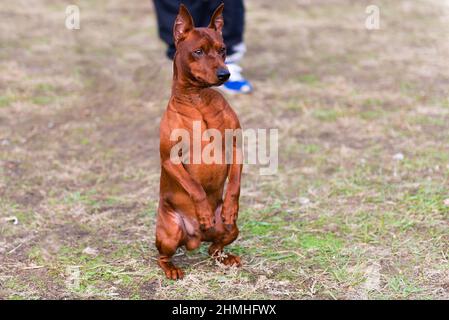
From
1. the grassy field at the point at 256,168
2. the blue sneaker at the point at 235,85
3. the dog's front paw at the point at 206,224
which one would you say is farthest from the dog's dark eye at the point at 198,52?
the blue sneaker at the point at 235,85

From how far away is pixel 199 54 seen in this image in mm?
3379

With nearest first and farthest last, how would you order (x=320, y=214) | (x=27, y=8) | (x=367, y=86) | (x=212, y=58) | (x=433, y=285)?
(x=212, y=58) → (x=433, y=285) → (x=320, y=214) → (x=367, y=86) → (x=27, y=8)

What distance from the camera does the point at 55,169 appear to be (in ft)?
17.3

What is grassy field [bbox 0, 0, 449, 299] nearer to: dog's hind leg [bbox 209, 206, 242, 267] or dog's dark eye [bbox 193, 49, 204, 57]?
dog's hind leg [bbox 209, 206, 242, 267]

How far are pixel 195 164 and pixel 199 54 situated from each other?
1.73 ft

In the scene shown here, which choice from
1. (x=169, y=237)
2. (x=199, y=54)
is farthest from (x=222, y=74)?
(x=169, y=237)

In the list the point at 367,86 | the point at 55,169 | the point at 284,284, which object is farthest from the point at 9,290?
the point at 367,86

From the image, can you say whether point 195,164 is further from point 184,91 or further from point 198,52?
point 198,52

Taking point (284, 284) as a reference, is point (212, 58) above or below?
above

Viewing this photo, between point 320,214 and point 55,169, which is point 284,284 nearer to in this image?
point 320,214

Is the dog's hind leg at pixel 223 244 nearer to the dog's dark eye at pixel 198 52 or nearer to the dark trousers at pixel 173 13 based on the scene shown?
the dog's dark eye at pixel 198 52

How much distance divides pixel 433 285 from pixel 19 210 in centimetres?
247

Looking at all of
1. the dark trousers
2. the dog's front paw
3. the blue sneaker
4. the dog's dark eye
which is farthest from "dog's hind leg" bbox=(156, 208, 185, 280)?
the blue sneaker
